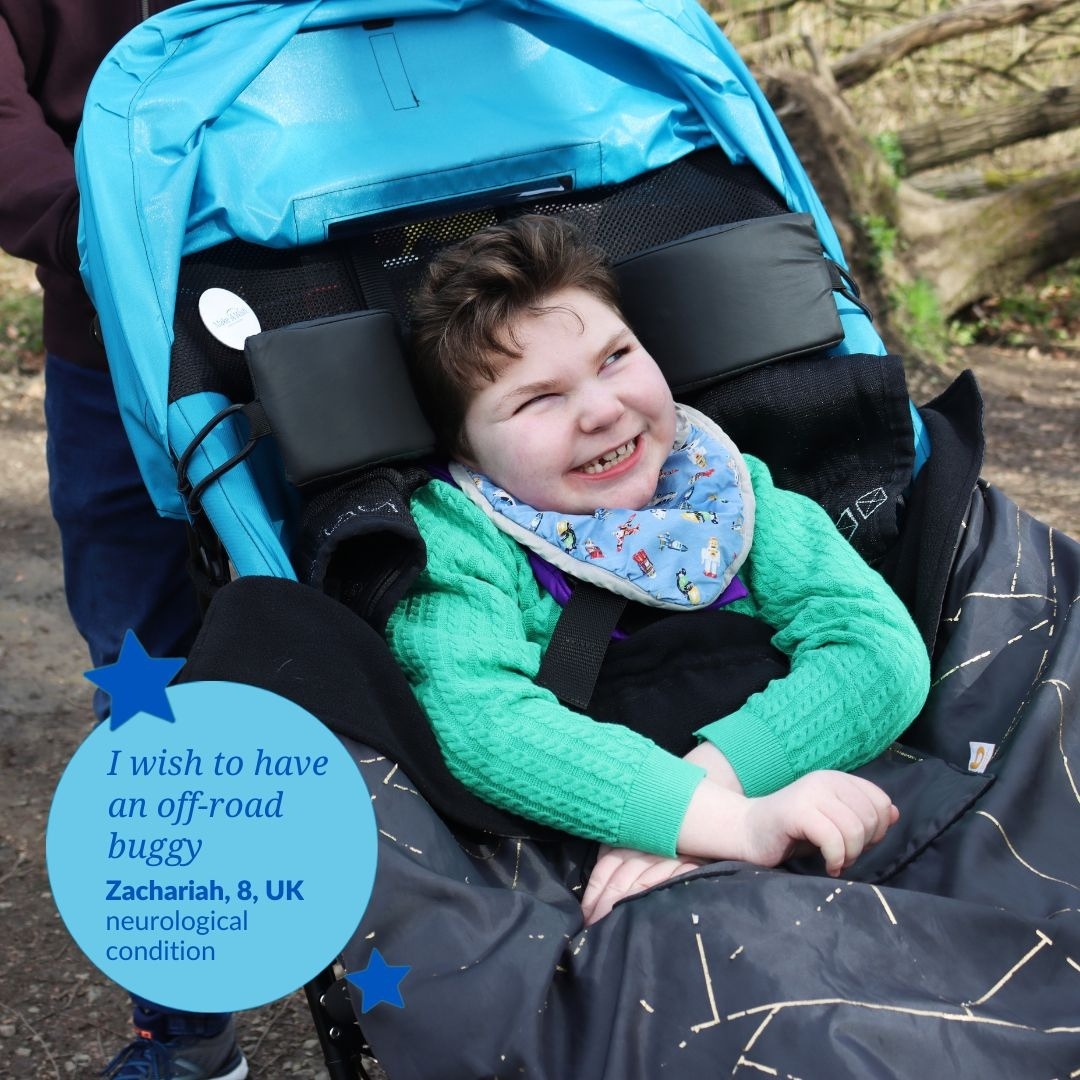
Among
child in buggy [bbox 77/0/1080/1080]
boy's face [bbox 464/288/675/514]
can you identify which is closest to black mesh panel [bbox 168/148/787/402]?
child in buggy [bbox 77/0/1080/1080]

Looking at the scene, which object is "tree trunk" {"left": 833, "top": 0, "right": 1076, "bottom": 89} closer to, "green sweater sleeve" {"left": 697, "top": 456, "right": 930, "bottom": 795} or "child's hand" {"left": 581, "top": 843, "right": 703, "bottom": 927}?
"green sweater sleeve" {"left": 697, "top": 456, "right": 930, "bottom": 795}

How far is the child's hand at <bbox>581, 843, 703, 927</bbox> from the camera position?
1630mm

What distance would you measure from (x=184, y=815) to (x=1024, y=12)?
584 centimetres

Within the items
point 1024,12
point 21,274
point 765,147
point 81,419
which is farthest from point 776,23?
point 81,419

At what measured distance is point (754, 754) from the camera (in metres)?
1.73

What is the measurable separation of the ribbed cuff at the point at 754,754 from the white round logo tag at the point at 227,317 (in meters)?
0.87

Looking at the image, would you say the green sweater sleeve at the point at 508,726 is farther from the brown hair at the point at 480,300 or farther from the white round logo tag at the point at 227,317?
the white round logo tag at the point at 227,317

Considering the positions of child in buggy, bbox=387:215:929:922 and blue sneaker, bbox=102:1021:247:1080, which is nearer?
child in buggy, bbox=387:215:929:922

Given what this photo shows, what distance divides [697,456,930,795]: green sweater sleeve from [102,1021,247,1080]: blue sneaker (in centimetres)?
106

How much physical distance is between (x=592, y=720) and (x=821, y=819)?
319mm

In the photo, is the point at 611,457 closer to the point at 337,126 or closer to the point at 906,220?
the point at 337,126

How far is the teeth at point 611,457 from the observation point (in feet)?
6.53

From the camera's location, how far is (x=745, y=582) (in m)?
2.02
